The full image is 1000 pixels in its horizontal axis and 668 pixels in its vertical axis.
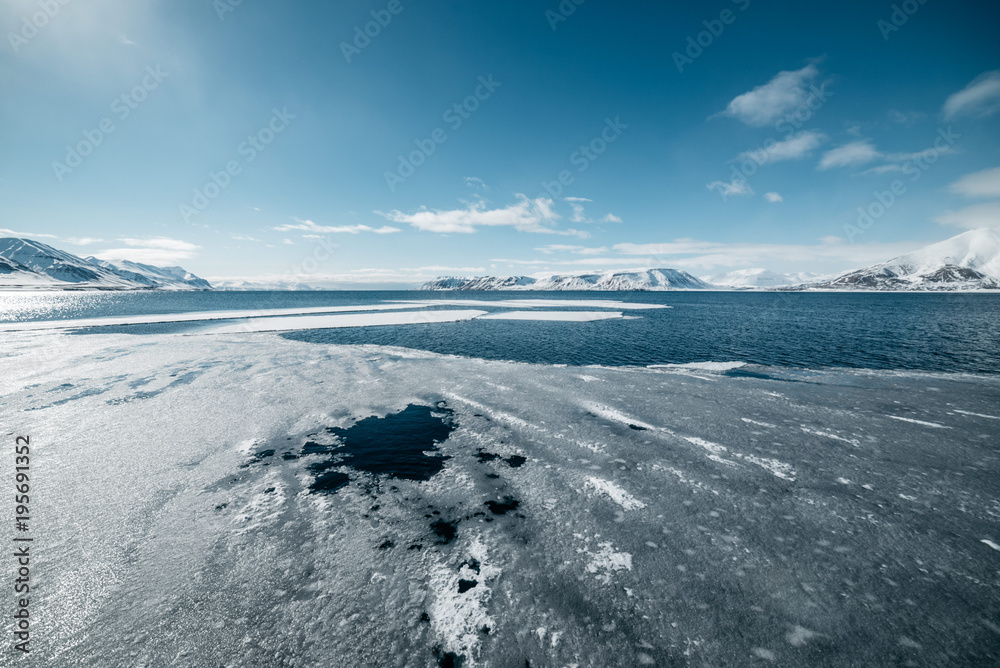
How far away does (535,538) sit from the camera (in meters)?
5.40

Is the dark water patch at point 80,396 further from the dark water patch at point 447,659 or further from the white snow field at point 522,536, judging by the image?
the dark water patch at point 447,659

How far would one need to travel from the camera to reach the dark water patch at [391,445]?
7.61 meters

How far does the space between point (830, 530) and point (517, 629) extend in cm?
500

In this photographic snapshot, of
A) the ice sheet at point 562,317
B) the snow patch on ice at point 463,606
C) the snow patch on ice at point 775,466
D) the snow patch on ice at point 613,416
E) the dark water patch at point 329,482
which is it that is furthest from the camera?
the ice sheet at point 562,317

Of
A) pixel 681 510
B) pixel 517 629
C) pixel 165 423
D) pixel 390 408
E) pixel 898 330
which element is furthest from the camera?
pixel 898 330

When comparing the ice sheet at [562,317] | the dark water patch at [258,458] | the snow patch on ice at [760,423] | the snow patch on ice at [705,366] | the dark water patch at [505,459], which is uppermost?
the dark water patch at [258,458]

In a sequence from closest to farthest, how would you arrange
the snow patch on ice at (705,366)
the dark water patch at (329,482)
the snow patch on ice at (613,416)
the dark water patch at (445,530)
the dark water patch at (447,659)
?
the dark water patch at (447,659)
the dark water patch at (445,530)
the dark water patch at (329,482)
the snow patch on ice at (613,416)
the snow patch on ice at (705,366)

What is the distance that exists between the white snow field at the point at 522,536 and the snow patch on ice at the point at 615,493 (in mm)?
37

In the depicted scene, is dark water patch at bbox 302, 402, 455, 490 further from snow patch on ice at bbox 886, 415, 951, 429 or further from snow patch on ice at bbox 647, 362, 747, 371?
snow patch on ice at bbox 886, 415, 951, 429

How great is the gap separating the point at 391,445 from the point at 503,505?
3683 mm

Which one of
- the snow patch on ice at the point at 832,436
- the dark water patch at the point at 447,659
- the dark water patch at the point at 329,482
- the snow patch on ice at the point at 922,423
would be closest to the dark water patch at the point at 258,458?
the dark water patch at the point at 329,482

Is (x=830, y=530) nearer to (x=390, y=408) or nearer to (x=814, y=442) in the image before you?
(x=814, y=442)

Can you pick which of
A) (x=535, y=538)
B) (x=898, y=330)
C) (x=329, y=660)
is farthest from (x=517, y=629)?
(x=898, y=330)

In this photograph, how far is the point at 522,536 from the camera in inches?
214
